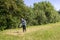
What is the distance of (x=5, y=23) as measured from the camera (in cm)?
4162

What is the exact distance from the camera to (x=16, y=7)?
42.8 m

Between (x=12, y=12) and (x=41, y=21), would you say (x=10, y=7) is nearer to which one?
(x=12, y=12)

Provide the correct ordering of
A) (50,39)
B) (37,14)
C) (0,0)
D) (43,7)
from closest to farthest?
1. (50,39)
2. (0,0)
3. (37,14)
4. (43,7)

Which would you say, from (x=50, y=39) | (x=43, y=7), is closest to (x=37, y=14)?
(x=43, y=7)

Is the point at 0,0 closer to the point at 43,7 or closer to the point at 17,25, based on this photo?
the point at 17,25

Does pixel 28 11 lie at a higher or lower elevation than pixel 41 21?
higher

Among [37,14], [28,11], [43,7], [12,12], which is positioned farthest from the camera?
[43,7]

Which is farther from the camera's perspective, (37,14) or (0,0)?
(37,14)

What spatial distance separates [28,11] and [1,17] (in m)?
10.3

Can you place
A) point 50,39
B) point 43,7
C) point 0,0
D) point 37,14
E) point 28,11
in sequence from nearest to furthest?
point 50,39 → point 0,0 → point 28,11 → point 37,14 → point 43,7

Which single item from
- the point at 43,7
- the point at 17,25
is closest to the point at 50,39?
the point at 17,25

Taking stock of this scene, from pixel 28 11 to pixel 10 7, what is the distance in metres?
7.71

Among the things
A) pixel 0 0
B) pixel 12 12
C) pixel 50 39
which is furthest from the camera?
pixel 12 12

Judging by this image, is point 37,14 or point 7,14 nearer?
point 7,14
